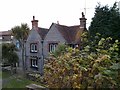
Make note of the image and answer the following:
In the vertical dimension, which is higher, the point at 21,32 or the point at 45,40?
the point at 21,32

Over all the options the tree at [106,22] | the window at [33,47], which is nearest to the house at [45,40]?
the window at [33,47]

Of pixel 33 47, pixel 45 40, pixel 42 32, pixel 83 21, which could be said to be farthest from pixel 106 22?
pixel 33 47

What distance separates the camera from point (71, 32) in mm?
29828

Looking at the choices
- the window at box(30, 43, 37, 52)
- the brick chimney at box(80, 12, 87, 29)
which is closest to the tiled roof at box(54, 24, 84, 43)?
the brick chimney at box(80, 12, 87, 29)

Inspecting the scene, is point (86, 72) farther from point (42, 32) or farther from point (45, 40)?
point (42, 32)

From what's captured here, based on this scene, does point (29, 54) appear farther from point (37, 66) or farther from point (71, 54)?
point (71, 54)

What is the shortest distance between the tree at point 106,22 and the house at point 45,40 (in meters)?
5.07

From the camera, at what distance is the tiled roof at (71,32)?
2831cm

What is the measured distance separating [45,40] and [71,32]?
141 inches

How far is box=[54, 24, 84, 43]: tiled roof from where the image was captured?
28.3m

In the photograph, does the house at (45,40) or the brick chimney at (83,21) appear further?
the house at (45,40)

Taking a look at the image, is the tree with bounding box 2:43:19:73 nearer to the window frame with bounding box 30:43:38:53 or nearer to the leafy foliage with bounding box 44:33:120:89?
the window frame with bounding box 30:43:38:53

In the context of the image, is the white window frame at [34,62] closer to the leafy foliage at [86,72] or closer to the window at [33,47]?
the window at [33,47]

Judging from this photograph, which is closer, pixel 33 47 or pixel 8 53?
pixel 8 53
